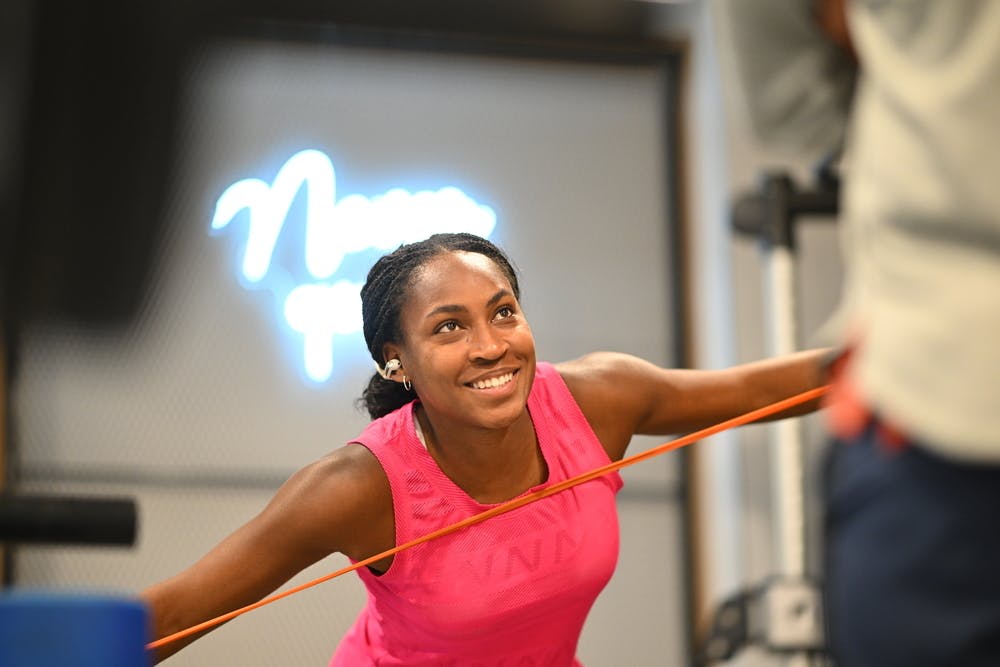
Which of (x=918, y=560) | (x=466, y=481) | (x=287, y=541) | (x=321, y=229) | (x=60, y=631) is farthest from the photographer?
(x=321, y=229)

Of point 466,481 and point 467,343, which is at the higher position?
point 467,343

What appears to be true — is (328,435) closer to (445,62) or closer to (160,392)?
(160,392)

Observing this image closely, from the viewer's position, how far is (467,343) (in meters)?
1.65

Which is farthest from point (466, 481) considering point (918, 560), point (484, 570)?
point (918, 560)

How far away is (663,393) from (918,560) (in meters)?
1.14

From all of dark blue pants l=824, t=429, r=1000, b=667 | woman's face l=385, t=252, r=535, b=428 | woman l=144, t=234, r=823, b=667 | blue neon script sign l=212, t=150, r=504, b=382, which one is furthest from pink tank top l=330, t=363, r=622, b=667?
blue neon script sign l=212, t=150, r=504, b=382

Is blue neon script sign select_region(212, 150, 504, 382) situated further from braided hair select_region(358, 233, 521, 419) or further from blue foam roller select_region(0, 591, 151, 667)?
blue foam roller select_region(0, 591, 151, 667)

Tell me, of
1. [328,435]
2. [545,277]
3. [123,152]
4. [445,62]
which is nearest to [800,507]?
[545,277]

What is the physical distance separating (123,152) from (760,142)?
7.46ft

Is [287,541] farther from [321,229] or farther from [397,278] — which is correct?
[321,229]

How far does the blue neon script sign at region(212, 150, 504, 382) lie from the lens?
2807 mm

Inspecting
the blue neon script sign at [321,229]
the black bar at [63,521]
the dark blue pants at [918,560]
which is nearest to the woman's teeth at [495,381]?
the black bar at [63,521]

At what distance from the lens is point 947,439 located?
66cm

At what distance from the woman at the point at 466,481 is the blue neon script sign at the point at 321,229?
3.26ft
